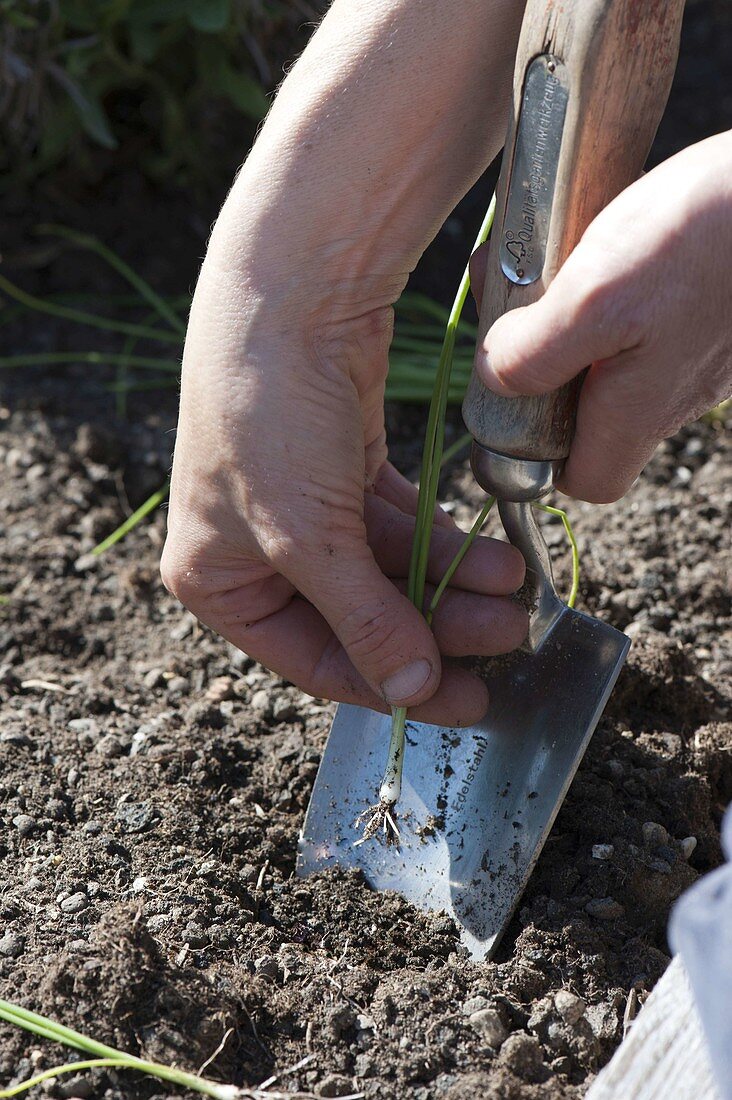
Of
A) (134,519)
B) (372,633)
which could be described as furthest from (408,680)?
(134,519)

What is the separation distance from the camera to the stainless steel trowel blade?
50.6 inches

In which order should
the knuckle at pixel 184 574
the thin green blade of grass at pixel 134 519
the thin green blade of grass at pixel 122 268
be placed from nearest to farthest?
the knuckle at pixel 184 574, the thin green blade of grass at pixel 134 519, the thin green blade of grass at pixel 122 268

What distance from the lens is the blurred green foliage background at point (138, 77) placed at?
233 cm

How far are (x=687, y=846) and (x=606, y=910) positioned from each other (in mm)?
148

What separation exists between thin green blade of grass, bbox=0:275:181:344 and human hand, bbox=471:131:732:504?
56.2 inches

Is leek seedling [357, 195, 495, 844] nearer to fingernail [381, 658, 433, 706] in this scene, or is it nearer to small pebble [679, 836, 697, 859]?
fingernail [381, 658, 433, 706]

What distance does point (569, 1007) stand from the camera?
1.12 meters

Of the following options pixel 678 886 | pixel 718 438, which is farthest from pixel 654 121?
pixel 718 438

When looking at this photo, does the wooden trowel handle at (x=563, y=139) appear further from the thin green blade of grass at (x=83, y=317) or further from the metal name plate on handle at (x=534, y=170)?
the thin green blade of grass at (x=83, y=317)

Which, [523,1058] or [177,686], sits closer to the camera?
[523,1058]

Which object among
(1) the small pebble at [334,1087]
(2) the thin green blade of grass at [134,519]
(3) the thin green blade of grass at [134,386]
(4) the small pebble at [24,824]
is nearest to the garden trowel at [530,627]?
(1) the small pebble at [334,1087]

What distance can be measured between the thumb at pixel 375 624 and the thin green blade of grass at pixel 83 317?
1.33 meters

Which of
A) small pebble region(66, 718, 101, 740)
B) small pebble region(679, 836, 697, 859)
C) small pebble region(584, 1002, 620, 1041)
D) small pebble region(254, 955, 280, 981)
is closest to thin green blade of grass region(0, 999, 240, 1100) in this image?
small pebble region(254, 955, 280, 981)

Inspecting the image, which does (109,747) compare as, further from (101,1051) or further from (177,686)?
(101,1051)
